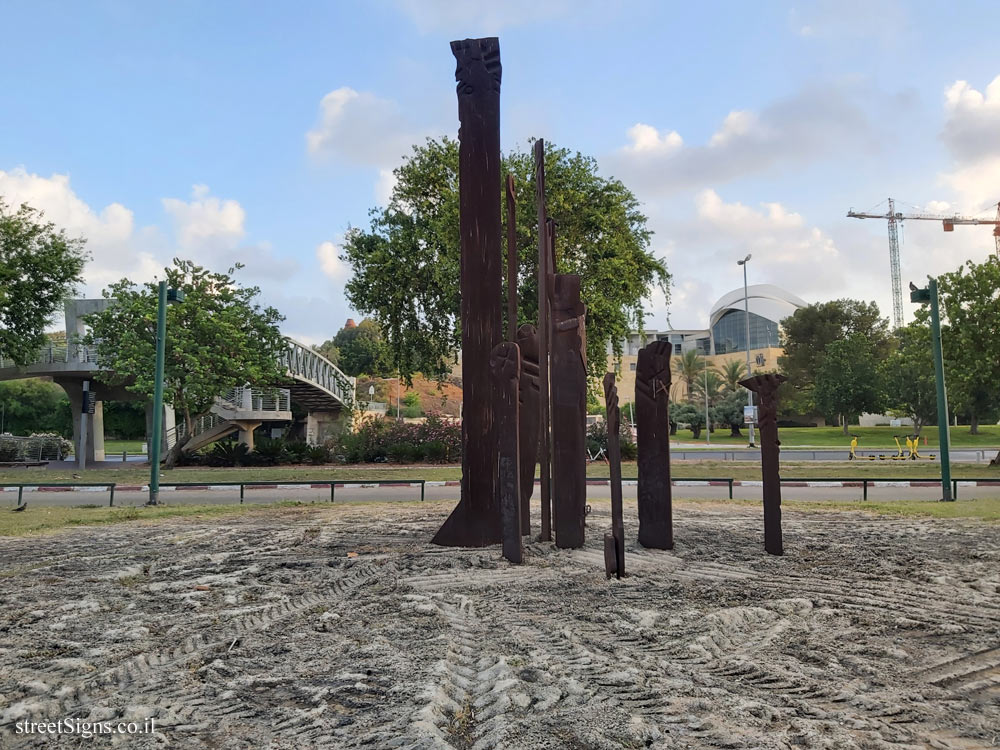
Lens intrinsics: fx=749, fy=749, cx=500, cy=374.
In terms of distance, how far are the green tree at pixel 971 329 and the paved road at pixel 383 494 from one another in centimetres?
714

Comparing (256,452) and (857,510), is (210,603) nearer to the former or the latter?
(857,510)

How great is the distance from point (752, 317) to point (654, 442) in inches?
3666

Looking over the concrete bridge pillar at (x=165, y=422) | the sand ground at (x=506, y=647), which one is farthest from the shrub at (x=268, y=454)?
the sand ground at (x=506, y=647)

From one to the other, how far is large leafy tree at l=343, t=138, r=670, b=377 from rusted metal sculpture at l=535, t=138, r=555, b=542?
1308cm

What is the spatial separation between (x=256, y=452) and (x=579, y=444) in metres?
21.2

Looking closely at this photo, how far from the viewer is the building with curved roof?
9212 cm

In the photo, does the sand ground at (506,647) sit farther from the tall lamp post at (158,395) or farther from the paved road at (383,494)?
the paved road at (383,494)

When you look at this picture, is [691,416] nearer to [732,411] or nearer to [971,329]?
[732,411]

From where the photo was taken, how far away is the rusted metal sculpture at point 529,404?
8.35 metres

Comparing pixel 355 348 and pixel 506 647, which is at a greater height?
pixel 355 348

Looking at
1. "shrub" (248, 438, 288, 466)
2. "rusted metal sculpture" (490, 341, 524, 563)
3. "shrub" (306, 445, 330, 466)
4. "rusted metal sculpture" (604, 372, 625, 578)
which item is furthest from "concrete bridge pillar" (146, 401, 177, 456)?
"rusted metal sculpture" (604, 372, 625, 578)

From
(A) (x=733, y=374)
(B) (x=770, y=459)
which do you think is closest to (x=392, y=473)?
(B) (x=770, y=459)

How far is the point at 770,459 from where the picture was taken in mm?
7414

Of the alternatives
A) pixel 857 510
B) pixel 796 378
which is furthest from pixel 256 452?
pixel 796 378
